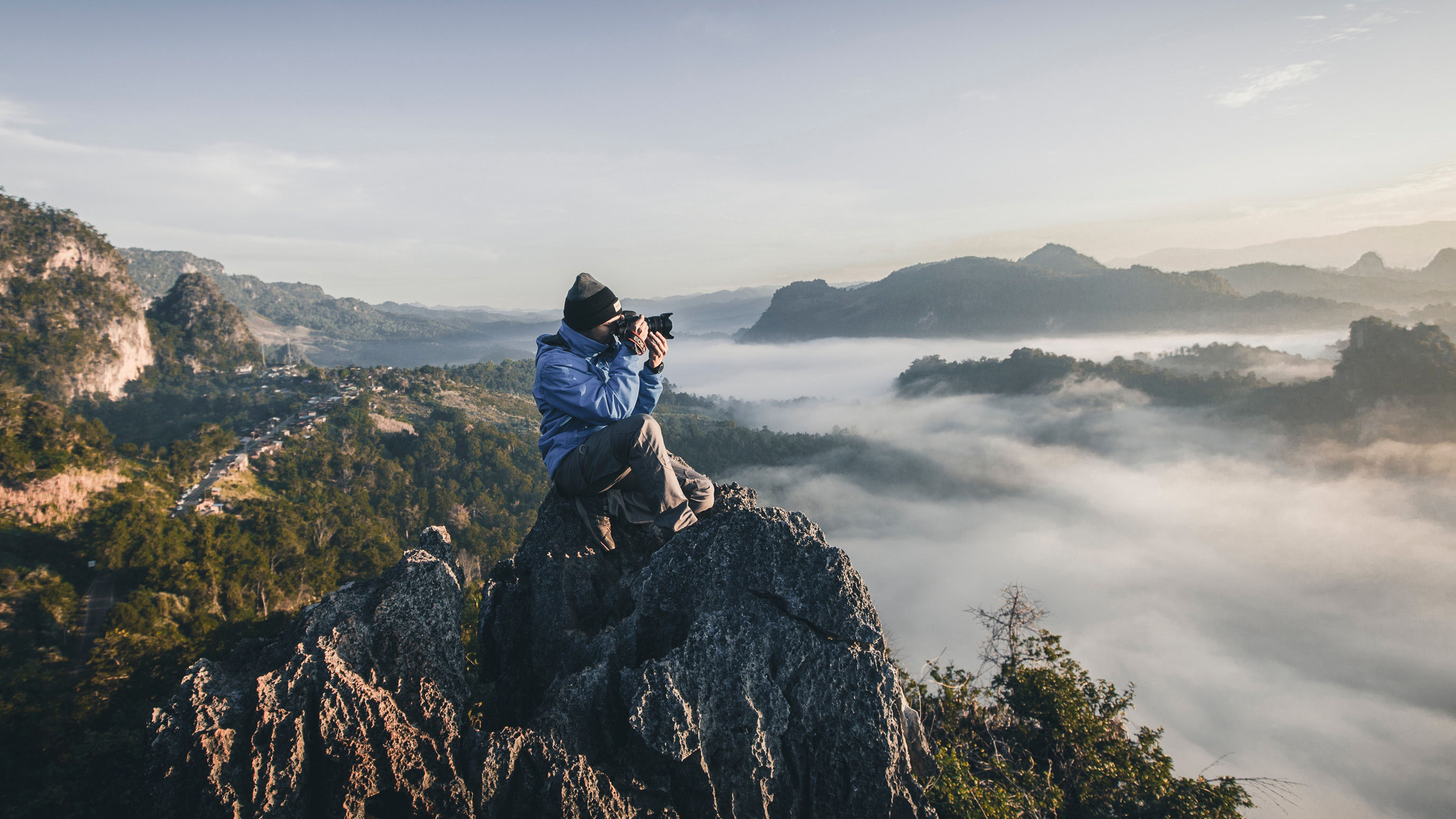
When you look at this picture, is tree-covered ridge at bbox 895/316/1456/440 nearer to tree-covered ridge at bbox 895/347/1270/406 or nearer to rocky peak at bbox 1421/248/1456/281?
tree-covered ridge at bbox 895/347/1270/406

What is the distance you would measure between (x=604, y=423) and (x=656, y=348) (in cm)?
104

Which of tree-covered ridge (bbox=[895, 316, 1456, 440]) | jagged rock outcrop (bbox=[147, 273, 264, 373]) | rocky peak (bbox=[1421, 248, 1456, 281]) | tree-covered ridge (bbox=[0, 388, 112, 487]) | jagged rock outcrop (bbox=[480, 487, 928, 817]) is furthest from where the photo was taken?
rocky peak (bbox=[1421, 248, 1456, 281])

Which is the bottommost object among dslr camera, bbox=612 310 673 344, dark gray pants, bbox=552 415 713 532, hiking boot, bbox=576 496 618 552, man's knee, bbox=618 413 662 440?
hiking boot, bbox=576 496 618 552

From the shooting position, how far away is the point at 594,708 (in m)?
4.88

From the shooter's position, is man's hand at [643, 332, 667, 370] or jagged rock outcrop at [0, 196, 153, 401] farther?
jagged rock outcrop at [0, 196, 153, 401]

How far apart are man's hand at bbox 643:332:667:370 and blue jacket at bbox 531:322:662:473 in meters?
0.25

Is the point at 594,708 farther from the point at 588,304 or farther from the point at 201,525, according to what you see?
the point at 201,525

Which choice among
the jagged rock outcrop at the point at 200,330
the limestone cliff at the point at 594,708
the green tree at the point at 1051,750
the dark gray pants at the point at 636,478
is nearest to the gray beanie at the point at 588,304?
the dark gray pants at the point at 636,478

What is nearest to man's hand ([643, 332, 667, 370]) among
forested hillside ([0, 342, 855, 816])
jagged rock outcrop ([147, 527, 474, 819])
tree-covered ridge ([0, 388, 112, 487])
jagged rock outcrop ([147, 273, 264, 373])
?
jagged rock outcrop ([147, 527, 474, 819])

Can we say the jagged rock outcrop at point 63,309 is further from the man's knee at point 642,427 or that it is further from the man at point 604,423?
the man's knee at point 642,427

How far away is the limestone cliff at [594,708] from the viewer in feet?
14.2

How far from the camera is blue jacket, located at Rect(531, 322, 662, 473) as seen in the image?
5.62 metres

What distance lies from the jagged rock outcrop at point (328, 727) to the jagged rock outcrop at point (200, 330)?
148 meters

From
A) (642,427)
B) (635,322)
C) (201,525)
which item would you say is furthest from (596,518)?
(201,525)
